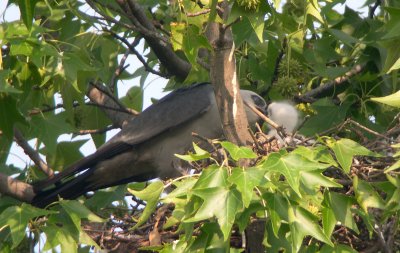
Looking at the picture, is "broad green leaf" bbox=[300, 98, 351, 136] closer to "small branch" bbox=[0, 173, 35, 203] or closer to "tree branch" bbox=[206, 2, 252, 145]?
"tree branch" bbox=[206, 2, 252, 145]

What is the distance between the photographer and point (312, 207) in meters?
4.18

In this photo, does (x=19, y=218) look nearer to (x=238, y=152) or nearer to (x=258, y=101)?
(x=238, y=152)

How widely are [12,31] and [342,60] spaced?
6.91ft

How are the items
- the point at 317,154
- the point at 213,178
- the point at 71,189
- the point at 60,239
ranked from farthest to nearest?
the point at 71,189
the point at 60,239
the point at 317,154
the point at 213,178

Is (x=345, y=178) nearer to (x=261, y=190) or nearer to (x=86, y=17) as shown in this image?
(x=261, y=190)

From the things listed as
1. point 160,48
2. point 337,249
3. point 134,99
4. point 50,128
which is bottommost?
point 337,249

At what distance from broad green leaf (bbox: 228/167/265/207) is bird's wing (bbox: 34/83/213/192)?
2.86 m

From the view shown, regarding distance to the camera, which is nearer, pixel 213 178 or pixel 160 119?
pixel 213 178

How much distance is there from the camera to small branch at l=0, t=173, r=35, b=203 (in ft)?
18.4

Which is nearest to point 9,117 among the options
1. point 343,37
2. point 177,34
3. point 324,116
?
point 177,34

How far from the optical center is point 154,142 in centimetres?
674

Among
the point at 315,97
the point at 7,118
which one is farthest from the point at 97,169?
the point at 315,97

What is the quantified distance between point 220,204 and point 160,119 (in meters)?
3.02

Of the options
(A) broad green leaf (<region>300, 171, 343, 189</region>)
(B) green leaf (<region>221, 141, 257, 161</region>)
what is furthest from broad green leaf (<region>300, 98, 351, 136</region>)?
(B) green leaf (<region>221, 141, 257, 161</region>)
